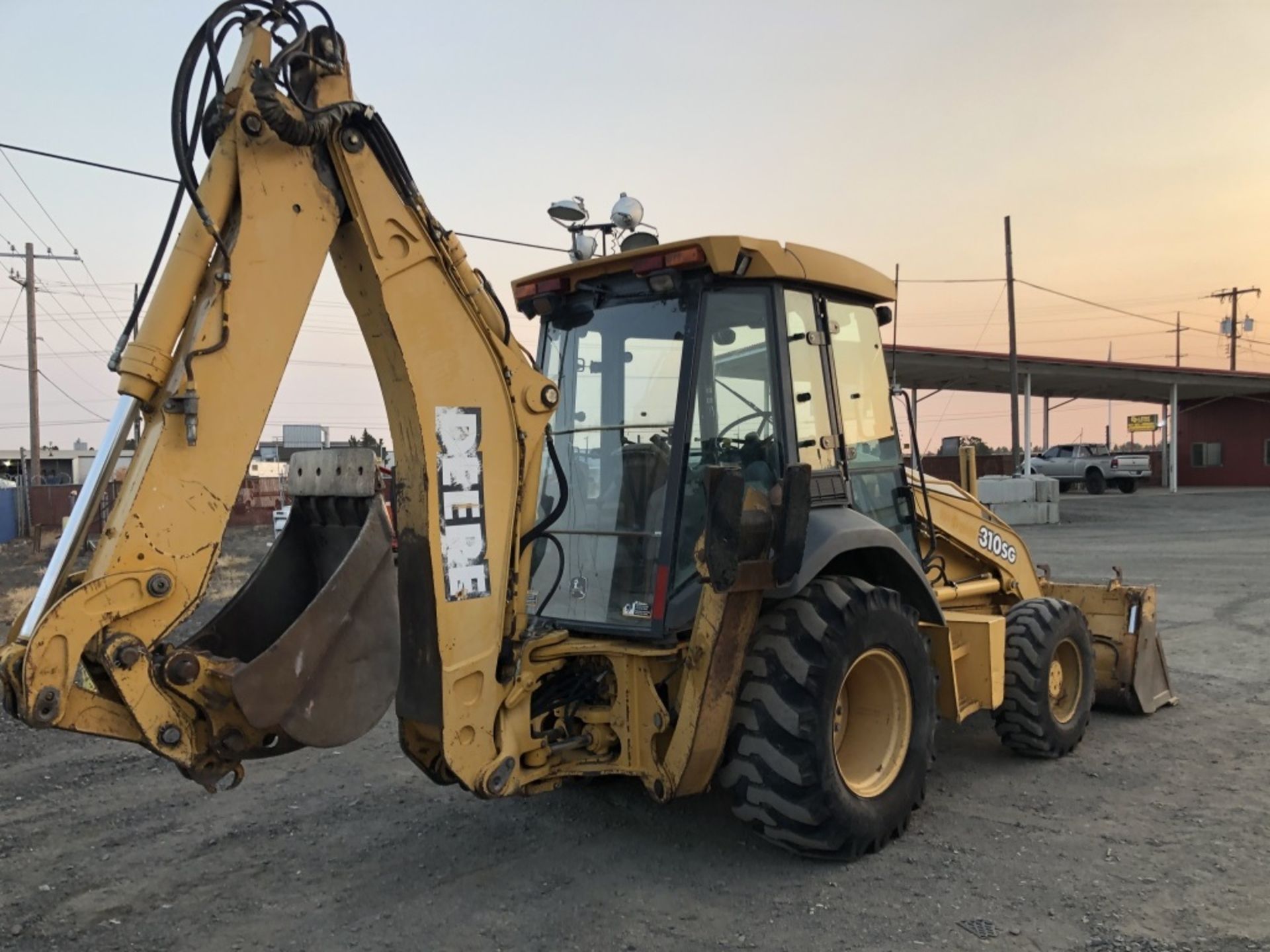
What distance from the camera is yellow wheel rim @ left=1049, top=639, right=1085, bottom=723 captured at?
5.79 meters

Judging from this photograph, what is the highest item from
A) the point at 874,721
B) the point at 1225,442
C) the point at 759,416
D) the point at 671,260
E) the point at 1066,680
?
the point at 671,260

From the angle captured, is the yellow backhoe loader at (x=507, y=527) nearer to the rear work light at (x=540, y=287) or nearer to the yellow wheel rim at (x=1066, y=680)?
the rear work light at (x=540, y=287)

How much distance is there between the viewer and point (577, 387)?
4.66 metres

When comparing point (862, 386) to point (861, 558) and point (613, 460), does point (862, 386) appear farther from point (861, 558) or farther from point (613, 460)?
point (613, 460)

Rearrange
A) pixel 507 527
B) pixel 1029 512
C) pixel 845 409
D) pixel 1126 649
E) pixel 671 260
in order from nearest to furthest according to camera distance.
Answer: pixel 507 527, pixel 671 260, pixel 845 409, pixel 1126 649, pixel 1029 512

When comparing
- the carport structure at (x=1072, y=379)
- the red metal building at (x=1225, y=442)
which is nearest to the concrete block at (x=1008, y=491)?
the carport structure at (x=1072, y=379)

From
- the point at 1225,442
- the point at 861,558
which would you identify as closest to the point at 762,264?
the point at 861,558

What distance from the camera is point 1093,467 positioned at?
33.9m

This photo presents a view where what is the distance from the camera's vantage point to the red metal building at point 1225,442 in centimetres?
3575

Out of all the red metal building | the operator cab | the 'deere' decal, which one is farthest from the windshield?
the red metal building

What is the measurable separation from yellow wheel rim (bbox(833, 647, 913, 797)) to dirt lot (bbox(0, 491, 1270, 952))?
1.14 feet

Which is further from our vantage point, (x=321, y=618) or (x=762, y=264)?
(x=762, y=264)

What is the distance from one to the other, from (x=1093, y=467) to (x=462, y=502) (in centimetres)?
3423

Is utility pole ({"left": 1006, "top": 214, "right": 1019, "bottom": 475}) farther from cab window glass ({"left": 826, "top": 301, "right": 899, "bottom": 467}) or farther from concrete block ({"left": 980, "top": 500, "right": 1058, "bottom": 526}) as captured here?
cab window glass ({"left": 826, "top": 301, "right": 899, "bottom": 467})
